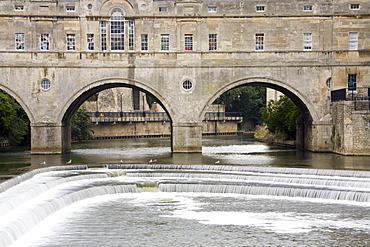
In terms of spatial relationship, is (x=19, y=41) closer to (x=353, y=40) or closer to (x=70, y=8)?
(x=70, y=8)

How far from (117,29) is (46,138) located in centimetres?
833

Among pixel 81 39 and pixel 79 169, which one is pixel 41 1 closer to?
pixel 81 39

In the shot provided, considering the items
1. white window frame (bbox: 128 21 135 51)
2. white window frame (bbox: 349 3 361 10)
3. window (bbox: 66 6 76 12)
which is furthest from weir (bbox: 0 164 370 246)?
white window frame (bbox: 349 3 361 10)

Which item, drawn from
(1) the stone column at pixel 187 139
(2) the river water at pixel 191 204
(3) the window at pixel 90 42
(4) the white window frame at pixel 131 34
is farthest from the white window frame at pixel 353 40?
(3) the window at pixel 90 42

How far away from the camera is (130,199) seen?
24.7m

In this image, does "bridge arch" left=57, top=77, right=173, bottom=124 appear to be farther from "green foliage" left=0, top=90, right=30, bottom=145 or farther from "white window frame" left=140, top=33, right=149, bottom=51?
"green foliage" left=0, top=90, right=30, bottom=145

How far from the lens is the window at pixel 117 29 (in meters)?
40.4

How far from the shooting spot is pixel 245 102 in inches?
3671

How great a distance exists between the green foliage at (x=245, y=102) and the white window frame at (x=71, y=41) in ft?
176

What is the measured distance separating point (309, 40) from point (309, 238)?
954 inches

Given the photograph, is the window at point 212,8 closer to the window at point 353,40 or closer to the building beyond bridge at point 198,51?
the building beyond bridge at point 198,51

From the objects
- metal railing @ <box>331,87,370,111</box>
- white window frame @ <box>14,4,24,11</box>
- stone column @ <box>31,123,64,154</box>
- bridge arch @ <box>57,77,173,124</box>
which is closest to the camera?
metal railing @ <box>331,87,370,111</box>

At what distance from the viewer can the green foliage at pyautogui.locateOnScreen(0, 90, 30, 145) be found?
147 ft

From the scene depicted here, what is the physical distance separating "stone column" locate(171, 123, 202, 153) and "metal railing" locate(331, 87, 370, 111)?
29.6 feet
